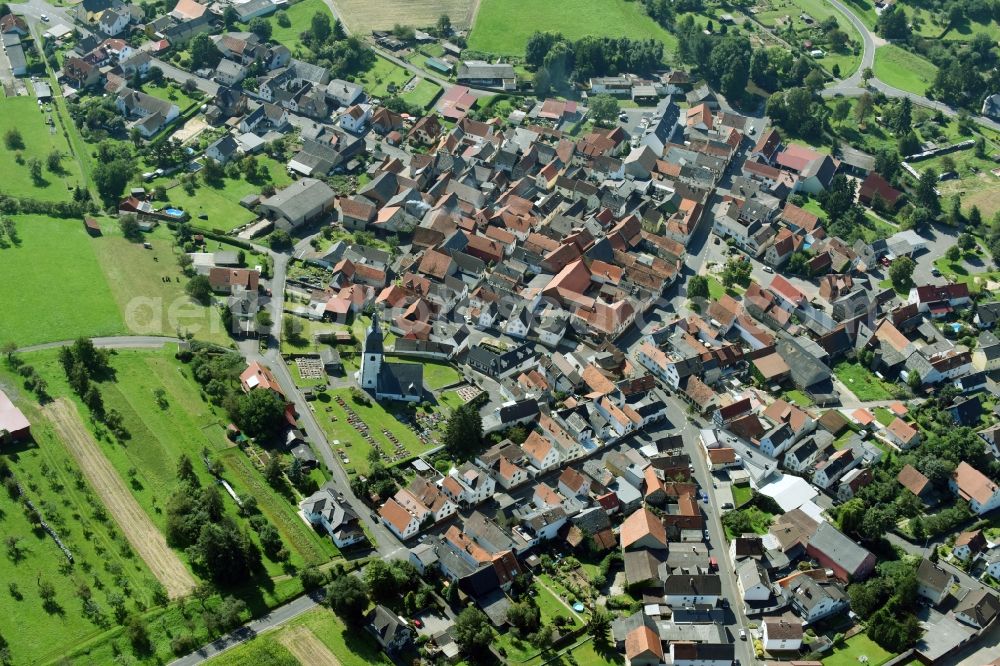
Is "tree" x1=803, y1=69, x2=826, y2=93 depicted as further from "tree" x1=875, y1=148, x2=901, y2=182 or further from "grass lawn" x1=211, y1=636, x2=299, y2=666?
"grass lawn" x1=211, y1=636, x2=299, y2=666

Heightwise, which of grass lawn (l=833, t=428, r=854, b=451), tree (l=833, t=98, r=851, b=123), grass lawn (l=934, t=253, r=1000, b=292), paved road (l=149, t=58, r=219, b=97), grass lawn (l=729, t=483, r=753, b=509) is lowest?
grass lawn (l=729, t=483, r=753, b=509)

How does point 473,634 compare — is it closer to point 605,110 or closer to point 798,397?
point 798,397

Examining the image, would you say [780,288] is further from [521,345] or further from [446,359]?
[446,359]

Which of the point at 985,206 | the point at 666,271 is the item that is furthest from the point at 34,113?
the point at 985,206

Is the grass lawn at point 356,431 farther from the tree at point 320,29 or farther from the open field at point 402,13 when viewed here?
the open field at point 402,13

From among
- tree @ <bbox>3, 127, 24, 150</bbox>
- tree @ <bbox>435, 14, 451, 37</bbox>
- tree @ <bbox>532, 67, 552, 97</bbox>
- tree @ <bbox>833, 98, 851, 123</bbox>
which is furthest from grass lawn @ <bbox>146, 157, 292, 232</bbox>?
tree @ <bbox>833, 98, 851, 123</bbox>

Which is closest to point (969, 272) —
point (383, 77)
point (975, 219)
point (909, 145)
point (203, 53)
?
point (975, 219)

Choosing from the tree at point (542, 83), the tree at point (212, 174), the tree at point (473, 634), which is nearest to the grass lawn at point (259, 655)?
the tree at point (473, 634)
